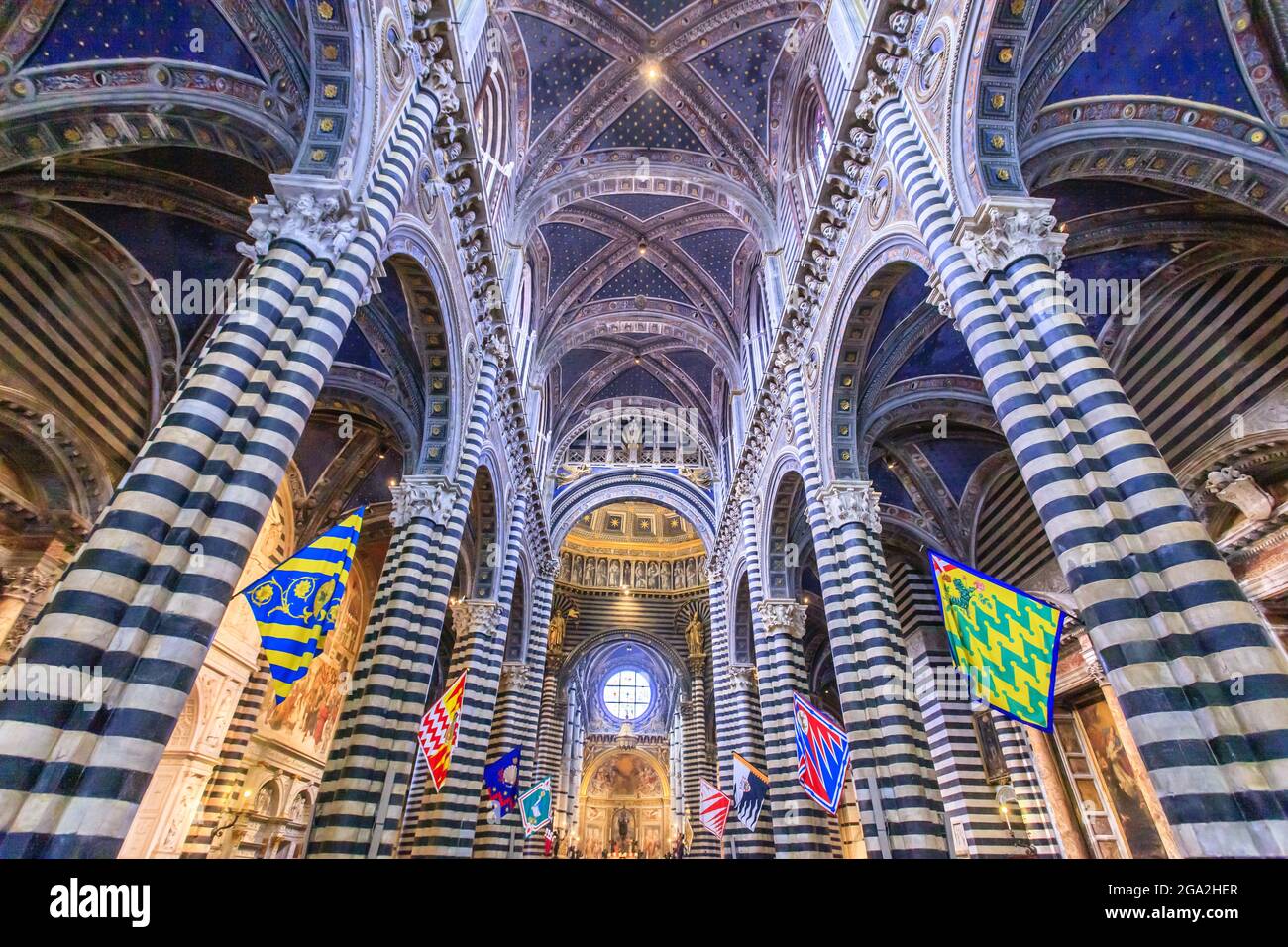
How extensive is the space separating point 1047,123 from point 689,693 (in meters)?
27.6

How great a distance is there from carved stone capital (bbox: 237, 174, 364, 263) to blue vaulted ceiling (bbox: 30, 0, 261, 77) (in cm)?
285

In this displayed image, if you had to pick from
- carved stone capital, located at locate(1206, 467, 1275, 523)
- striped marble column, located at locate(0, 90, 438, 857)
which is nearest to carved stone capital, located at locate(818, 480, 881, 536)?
carved stone capital, located at locate(1206, 467, 1275, 523)

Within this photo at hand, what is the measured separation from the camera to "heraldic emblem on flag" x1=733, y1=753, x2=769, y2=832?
1331 cm

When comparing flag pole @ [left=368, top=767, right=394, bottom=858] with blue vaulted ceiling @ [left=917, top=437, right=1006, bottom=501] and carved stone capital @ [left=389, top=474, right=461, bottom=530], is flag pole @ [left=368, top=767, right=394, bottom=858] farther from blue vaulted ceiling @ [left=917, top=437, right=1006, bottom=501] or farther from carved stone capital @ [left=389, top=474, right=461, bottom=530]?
blue vaulted ceiling @ [left=917, top=437, right=1006, bottom=501]

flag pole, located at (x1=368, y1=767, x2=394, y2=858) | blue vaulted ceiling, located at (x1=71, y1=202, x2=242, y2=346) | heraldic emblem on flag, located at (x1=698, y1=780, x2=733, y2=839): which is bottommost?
flag pole, located at (x1=368, y1=767, x2=394, y2=858)

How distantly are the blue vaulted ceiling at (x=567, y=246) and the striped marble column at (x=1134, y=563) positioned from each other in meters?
15.1

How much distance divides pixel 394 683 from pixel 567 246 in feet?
51.3

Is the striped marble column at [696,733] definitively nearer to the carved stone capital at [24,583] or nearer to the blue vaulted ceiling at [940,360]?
the blue vaulted ceiling at [940,360]

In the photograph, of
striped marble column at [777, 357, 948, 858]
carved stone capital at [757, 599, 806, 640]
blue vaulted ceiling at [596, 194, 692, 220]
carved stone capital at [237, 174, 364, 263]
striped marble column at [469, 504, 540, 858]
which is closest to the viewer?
carved stone capital at [237, 174, 364, 263]

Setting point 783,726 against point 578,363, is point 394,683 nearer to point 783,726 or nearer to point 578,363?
point 783,726

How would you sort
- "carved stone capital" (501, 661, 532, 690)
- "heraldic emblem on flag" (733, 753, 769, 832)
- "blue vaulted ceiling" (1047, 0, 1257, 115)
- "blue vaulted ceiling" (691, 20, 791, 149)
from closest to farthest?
1. "blue vaulted ceiling" (1047, 0, 1257, 115)
2. "heraldic emblem on flag" (733, 753, 769, 832)
3. "blue vaulted ceiling" (691, 20, 791, 149)
4. "carved stone capital" (501, 661, 532, 690)

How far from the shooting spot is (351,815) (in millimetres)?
8180

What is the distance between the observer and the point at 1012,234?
6715 millimetres
